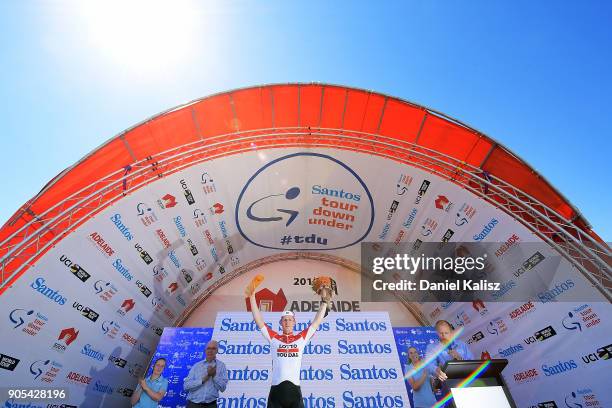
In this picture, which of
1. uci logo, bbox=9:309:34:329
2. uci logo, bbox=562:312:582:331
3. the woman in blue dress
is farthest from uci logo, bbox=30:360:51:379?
uci logo, bbox=562:312:582:331

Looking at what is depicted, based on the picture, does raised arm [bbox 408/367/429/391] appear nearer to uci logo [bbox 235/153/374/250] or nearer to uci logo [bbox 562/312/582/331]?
uci logo [bbox 562/312/582/331]

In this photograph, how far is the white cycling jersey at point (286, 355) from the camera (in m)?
3.41

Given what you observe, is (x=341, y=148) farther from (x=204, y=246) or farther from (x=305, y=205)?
(x=204, y=246)

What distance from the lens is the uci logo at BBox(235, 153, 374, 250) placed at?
7.76 meters

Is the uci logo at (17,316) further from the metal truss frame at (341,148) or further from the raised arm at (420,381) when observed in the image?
the raised arm at (420,381)

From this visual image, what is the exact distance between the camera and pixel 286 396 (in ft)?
10.5

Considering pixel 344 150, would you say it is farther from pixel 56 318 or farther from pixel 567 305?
pixel 56 318

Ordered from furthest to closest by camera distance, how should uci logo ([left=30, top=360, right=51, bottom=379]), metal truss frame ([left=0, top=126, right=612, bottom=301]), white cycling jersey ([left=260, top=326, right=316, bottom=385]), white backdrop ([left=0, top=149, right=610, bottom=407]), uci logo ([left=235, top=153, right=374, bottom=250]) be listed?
uci logo ([left=235, top=153, right=374, bottom=250]), metal truss frame ([left=0, top=126, right=612, bottom=301]), white backdrop ([left=0, top=149, right=610, bottom=407]), uci logo ([left=30, top=360, right=51, bottom=379]), white cycling jersey ([left=260, top=326, right=316, bottom=385])

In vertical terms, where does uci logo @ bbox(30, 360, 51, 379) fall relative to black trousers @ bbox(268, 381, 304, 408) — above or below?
above

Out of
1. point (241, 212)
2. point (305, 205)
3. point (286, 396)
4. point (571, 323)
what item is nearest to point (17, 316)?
point (241, 212)

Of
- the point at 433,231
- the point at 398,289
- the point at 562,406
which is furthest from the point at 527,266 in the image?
the point at 398,289

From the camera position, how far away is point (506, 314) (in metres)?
6.82

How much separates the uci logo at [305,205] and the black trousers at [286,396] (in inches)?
209

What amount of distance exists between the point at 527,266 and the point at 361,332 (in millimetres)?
3927
